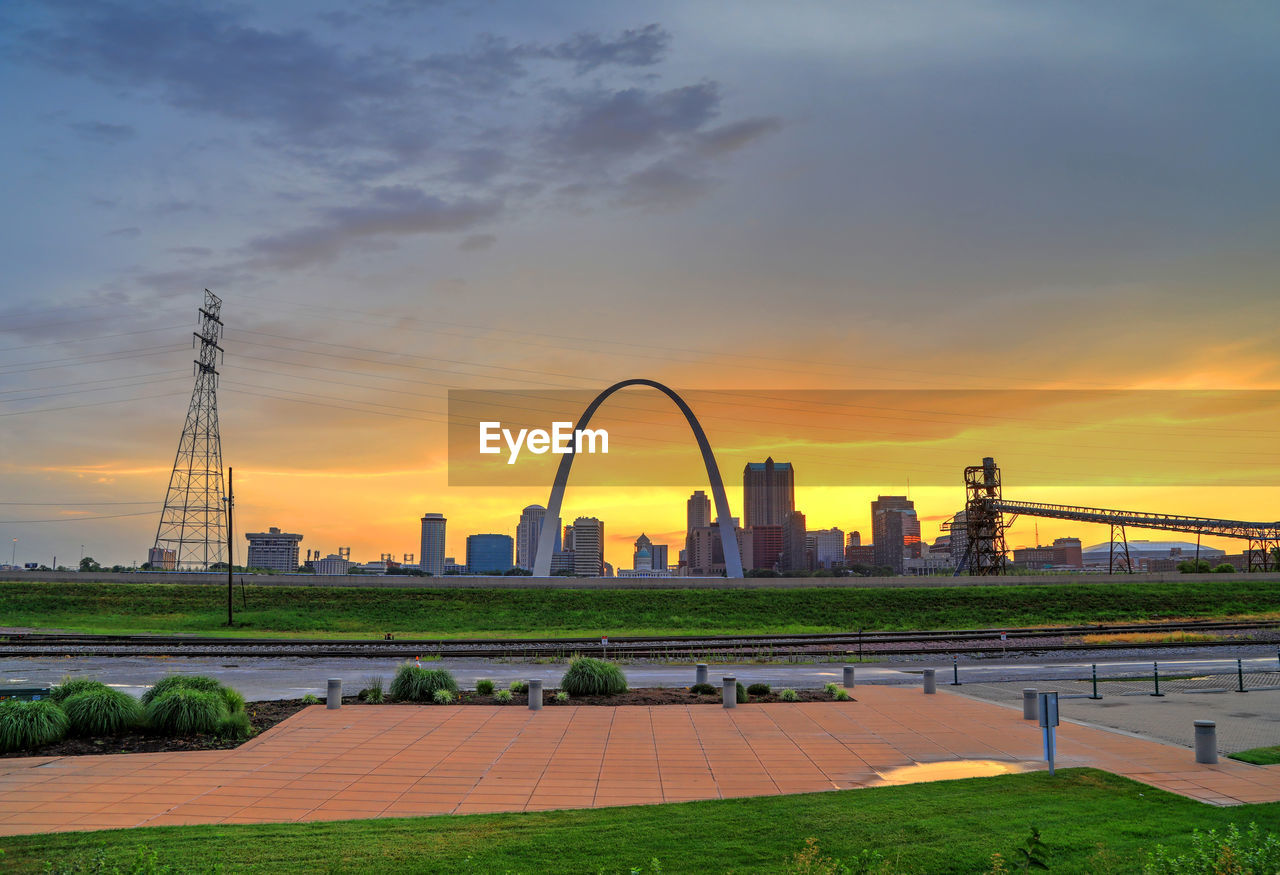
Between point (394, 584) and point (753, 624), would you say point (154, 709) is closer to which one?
point (753, 624)

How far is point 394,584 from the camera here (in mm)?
66875

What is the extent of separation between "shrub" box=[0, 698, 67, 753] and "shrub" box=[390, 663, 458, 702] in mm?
7044

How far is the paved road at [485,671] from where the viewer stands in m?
25.1

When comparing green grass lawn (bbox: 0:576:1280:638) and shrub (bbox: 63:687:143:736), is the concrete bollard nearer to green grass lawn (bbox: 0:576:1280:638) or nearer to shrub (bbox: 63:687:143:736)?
shrub (bbox: 63:687:143:736)

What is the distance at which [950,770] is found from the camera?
1384 centimetres

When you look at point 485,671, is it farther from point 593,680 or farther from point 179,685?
point 179,685

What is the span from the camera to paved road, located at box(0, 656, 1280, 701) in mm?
25078

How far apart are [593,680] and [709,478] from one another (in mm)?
65325

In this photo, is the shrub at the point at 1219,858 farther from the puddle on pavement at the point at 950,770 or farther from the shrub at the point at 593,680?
the shrub at the point at 593,680

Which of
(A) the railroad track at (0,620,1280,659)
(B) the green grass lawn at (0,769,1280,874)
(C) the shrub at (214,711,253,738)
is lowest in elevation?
(A) the railroad track at (0,620,1280,659)

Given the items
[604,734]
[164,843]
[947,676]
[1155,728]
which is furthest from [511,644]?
[164,843]

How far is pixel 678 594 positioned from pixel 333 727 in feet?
158

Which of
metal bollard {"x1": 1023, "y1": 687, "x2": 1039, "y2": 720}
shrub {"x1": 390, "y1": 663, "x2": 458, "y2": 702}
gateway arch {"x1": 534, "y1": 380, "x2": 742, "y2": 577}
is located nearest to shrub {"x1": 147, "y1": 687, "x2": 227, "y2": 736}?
shrub {"x1": 390, "y1": 663, "x2": 458, "y2": 702}

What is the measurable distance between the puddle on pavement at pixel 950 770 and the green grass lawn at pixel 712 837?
1278mm
